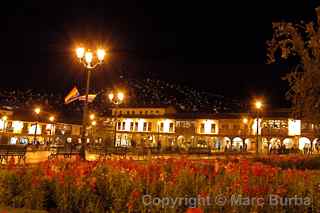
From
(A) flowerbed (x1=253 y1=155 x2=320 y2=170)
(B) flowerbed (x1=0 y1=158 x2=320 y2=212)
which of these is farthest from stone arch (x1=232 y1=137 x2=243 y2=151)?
(B) flowerbed (x1=0 y1=158 x2=320 y2=212)

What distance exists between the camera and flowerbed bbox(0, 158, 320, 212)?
21.0 feet

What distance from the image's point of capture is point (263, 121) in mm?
55969

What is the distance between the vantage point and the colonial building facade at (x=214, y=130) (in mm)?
55531

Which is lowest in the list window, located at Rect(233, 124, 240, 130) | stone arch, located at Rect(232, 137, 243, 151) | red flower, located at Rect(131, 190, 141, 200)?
red flower, located at Rect(131, 190, 141, 200)

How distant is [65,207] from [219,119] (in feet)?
184

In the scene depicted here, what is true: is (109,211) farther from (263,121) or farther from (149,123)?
(149,123)

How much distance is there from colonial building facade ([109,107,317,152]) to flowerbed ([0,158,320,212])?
42.3 meters

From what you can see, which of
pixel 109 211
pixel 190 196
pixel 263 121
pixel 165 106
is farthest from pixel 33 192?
pixel 165 106

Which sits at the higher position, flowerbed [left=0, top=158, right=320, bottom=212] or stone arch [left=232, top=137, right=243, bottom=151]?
stone arch [left=232, top=137, right=243, bottom=151]

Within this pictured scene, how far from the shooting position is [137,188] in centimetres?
681

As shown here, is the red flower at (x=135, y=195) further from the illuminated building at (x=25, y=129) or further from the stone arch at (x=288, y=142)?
the stone arch at (x=288, y=142)

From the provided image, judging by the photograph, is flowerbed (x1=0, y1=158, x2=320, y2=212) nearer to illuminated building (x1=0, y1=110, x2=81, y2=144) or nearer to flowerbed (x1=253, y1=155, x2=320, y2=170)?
flowerbed (x1=253, y1=155, x2=320, y2=170)

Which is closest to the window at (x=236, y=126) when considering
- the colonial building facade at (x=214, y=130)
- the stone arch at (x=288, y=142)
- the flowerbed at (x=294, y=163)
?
the colonial building facade at (x=214, y=130)

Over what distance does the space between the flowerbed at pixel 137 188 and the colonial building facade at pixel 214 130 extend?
42.3m
